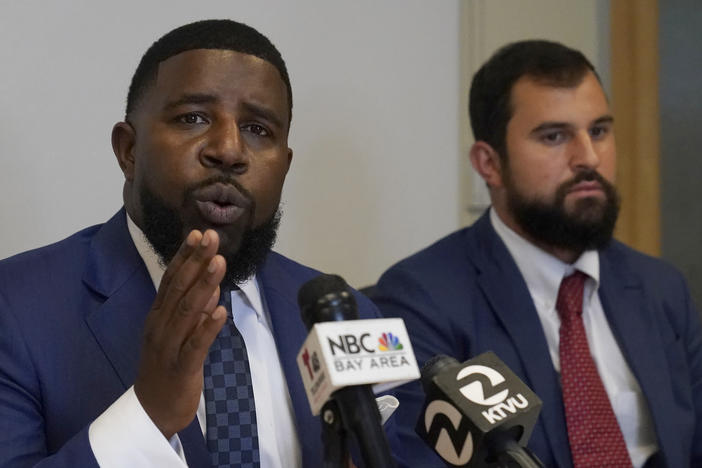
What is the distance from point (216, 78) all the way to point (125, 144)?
0.22 metres

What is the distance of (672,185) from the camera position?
2.87 meters

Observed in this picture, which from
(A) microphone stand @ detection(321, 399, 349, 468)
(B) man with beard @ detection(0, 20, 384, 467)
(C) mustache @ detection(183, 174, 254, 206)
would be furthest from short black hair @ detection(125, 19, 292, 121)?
(A) microphone stand @ detection(321, 399, 349, 468)

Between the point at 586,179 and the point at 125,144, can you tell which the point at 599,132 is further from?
the point at 125,144

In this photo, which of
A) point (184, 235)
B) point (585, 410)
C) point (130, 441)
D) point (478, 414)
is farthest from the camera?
point (585, 410)

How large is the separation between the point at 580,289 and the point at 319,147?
2.56 feet

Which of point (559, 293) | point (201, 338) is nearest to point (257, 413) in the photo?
point (201, 338)

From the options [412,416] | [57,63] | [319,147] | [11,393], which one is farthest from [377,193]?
[11,393]

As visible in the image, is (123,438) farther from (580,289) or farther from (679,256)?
(679,256)

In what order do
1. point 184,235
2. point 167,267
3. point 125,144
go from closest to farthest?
point 167,267 → point 184,235 → point 125,144

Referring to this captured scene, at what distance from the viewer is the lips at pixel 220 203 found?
134 centimetres

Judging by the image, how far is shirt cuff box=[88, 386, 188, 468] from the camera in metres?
1.11

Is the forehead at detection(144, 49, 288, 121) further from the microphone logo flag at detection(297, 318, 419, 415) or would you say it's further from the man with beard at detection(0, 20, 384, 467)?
the microphone logo flag at detection(297, 318, 419, 415)

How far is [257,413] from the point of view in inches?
55.3

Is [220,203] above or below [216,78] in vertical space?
below
